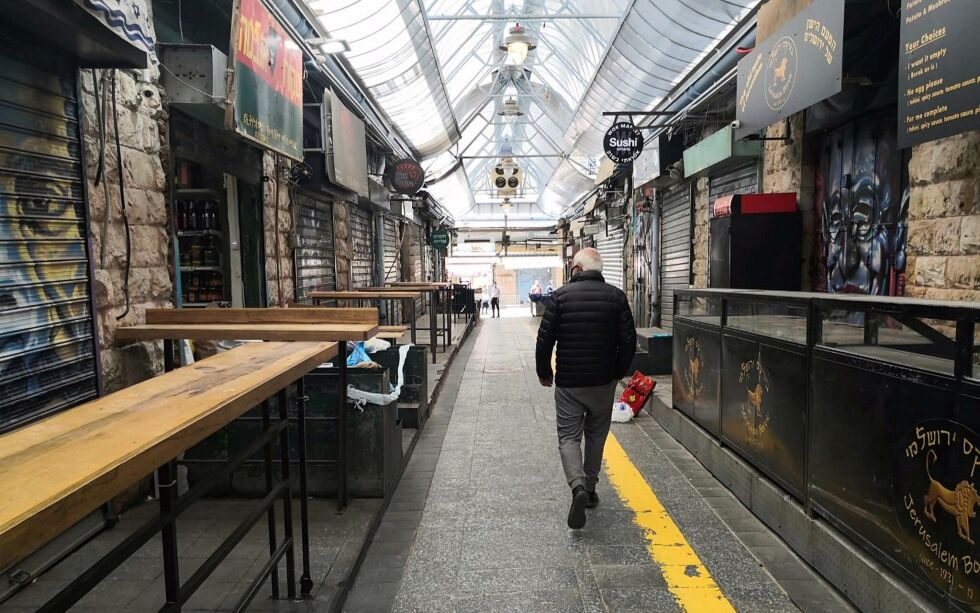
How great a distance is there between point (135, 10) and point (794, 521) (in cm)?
495

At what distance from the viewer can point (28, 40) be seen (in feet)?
10.2

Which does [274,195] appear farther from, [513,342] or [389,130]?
[513,342]

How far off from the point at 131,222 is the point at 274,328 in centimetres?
175

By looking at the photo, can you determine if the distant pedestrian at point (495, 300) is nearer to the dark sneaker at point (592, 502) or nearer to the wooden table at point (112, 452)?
the dark sneaker at point (592, 502)

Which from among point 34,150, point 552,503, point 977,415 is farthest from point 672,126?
point 34,150

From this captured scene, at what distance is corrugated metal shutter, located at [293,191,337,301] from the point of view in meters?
7.93

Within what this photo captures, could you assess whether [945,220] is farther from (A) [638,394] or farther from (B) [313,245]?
(B) [313,245]

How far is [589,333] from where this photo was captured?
392 cm

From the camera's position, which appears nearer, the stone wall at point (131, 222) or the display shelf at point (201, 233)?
the stone wall at point (131, 222)

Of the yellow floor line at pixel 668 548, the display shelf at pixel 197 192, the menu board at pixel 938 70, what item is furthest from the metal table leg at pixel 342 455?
the menu board at pixel 938 70

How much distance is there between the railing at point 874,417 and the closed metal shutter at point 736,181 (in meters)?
3.97

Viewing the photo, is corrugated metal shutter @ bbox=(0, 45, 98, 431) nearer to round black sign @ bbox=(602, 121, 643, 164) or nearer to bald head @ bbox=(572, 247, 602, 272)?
bald head @ bbox=(572, 247, 602, 272)

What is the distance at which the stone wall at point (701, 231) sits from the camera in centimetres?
907

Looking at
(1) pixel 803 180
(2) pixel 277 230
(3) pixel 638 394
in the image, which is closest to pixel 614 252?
(1) pixel 803 180
